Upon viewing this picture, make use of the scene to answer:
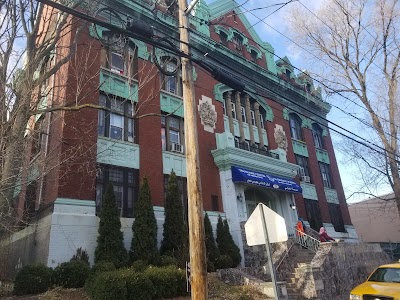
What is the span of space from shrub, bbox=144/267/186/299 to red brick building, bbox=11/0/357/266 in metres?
3.84

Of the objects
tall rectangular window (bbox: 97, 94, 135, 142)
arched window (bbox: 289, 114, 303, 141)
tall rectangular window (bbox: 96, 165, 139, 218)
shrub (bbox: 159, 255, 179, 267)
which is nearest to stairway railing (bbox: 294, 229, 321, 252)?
shrub (bbox: 159, 255, 179, 267)

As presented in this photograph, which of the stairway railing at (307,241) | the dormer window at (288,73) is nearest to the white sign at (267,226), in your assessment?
the stairway railing at (307,241)

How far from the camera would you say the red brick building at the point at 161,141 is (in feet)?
48.8

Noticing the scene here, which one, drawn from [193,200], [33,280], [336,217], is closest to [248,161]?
[336,217]

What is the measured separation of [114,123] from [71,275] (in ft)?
26.4

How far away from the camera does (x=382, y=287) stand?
993 centimetres

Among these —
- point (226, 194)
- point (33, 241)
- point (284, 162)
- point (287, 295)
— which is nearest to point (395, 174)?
point (284, 162)

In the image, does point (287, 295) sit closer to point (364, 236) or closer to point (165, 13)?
point (165, 13)

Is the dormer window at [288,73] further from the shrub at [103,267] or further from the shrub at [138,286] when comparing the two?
the shrub at [138,286]

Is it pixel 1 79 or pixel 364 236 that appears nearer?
pixel 1 79

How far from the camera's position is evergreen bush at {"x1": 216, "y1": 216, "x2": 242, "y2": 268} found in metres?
17.5

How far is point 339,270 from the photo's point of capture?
16.8m

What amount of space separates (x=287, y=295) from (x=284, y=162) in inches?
410

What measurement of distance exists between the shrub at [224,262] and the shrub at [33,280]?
7255 mm
